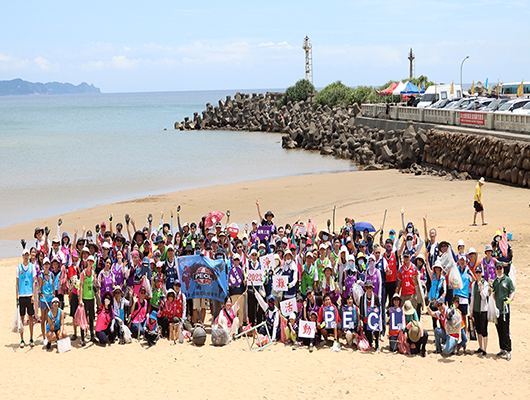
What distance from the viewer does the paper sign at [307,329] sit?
32.0 feet

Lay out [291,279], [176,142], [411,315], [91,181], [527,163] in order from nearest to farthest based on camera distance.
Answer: [411,315], [291,279], [527,163], [91,181], [176,142]

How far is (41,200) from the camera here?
28156 mm

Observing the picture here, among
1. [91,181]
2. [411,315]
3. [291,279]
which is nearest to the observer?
[411,315]

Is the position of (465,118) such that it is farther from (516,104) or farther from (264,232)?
(264,232)

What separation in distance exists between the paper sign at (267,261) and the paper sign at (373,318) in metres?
1.91

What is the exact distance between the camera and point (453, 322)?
9.21m

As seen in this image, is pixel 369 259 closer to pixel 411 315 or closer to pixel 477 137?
pixel 411 315

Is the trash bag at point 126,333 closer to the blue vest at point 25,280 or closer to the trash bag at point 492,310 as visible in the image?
the blue vest at point 25,280

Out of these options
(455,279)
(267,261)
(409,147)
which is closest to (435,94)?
(409,147)

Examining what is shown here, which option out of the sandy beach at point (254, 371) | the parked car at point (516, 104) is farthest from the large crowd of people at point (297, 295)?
the parked car at point (516, 104)

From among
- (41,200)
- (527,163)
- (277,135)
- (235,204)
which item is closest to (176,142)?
(277,135)

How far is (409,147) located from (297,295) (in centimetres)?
2162

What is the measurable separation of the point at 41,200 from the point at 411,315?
75.4ft

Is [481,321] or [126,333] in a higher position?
[481,321]
